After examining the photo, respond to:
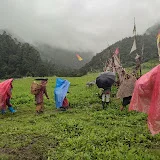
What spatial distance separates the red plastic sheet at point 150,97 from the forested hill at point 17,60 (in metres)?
61.3

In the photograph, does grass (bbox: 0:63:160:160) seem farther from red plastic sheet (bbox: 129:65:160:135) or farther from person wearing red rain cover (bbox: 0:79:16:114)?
red plastic sheet (bbox: 129:65:160:135)

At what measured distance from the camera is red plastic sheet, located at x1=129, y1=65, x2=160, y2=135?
19.2 feet

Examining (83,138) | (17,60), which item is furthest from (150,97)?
(17,60)

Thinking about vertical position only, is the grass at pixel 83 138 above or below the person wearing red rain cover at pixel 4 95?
below

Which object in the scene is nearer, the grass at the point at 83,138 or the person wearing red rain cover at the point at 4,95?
the grass at the point at 83,138

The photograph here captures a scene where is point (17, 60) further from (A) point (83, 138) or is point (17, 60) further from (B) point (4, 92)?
(A) point (83, 138)

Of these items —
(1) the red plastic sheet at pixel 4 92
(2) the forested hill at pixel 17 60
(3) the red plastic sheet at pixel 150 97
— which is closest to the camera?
(3) the red plastic sheet at pixel 150 97

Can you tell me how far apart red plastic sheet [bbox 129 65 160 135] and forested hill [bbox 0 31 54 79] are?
61326 millimetres

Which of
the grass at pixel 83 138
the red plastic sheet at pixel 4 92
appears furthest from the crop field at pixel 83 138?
the red plastic sheet at pixel 4 92

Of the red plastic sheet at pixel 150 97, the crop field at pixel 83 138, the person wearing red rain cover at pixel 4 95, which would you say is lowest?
the crop field at pixel 83 138

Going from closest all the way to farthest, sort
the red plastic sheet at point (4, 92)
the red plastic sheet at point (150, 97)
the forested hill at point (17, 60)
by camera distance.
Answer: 1. the red plastic sheet at point (150, 97)
2. the red plastic sheet at point (4, 92)
3. the forested hill at point (17, 60)

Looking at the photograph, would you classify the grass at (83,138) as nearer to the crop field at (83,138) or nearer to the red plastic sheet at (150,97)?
the crop field at (83,138)

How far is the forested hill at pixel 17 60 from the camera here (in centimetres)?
6988

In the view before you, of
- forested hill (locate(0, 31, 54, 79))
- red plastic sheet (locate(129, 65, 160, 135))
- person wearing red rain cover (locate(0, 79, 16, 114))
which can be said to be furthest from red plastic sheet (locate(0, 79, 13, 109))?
forested hill (locate(0, 31, 54, 79))
